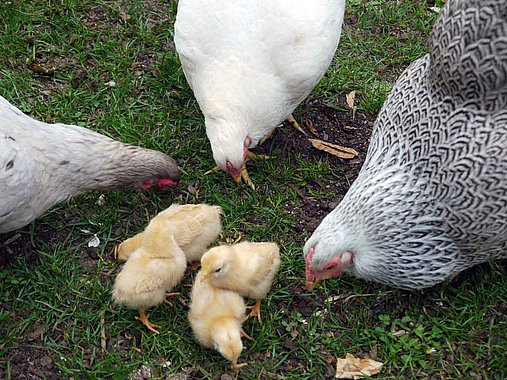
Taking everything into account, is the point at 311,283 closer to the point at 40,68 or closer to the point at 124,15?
the point at 40,68

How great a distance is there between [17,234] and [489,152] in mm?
2345

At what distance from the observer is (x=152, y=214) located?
353 cm

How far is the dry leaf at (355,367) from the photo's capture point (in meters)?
2.94

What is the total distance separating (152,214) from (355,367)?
1.33m

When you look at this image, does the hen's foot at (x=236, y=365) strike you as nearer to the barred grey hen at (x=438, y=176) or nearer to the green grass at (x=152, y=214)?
the green grass at (x=152, y=214)

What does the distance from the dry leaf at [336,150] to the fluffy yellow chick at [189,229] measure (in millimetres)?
910

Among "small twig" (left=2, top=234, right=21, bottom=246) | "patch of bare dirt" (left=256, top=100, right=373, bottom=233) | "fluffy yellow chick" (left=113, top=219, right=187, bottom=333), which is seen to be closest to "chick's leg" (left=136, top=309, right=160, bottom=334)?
"fluffy yellow chick" (left=113, top=219, right=187, bottom=333)

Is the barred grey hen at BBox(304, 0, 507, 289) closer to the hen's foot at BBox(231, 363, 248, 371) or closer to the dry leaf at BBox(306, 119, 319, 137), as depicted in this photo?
the hen's foot at BBox(231, 363, 248, 371)

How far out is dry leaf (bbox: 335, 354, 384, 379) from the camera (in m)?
2.94

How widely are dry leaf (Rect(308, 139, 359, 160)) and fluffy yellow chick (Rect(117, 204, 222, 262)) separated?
910 mm

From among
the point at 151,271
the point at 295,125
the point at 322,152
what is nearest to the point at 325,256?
the point at 151,271

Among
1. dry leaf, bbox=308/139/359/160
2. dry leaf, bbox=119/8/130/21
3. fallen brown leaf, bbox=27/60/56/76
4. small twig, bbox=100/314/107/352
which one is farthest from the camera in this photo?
dry leaf, bbox=119/8/130/21

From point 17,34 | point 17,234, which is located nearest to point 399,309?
point 17,234

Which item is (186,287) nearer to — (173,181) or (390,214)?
(173,181)
